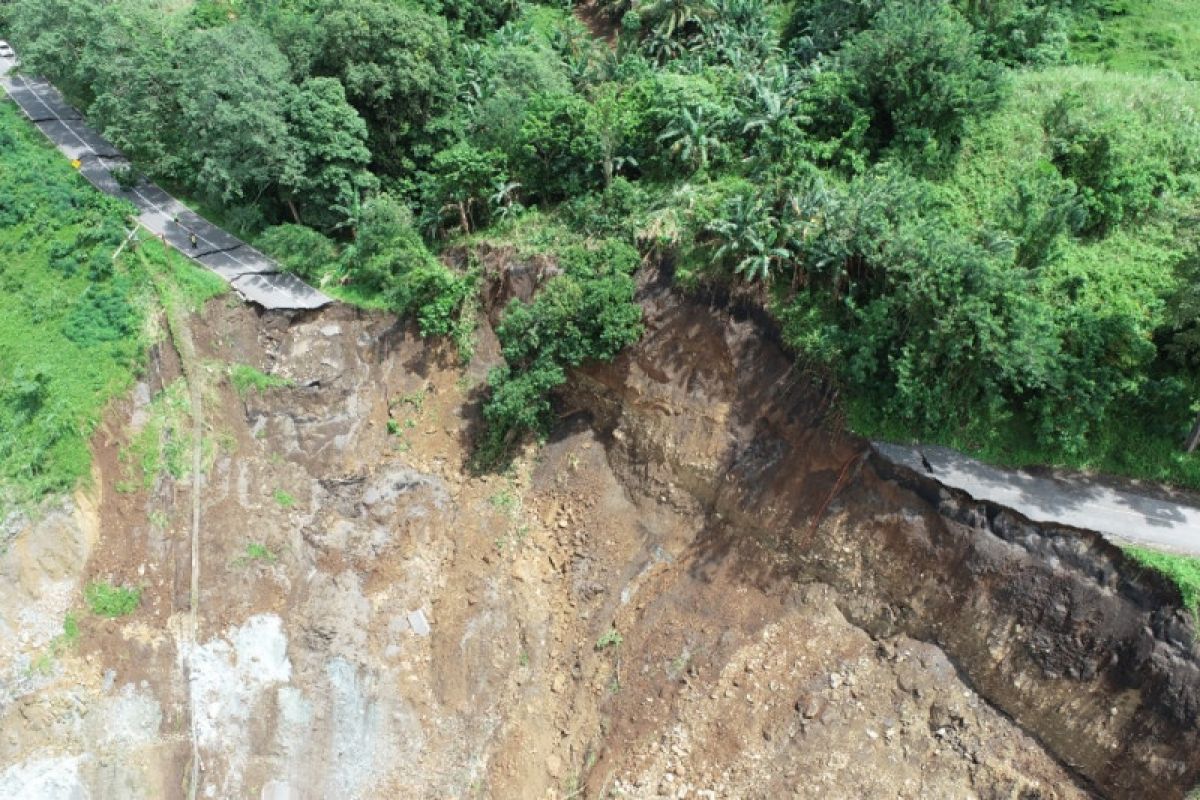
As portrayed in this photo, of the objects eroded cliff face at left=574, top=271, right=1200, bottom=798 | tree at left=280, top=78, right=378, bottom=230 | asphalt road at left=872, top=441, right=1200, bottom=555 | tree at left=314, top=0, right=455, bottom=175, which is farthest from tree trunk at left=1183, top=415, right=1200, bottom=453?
tree at left=280, top=78, right=378, bottom=230

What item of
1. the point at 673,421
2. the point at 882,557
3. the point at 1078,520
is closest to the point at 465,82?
the point at 673,421

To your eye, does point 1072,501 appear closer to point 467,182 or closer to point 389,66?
point 467,182

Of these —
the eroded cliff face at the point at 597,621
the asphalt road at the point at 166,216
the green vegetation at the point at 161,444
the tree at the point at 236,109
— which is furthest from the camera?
the asphalt road at the point at 166,216

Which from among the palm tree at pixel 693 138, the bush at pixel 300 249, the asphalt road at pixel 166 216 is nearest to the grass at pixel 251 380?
the asphalt road at pixel 166 216

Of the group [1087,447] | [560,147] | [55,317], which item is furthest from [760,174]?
[55,317]

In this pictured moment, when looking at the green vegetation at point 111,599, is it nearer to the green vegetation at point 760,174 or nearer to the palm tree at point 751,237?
the green vegetation at point 760,174
